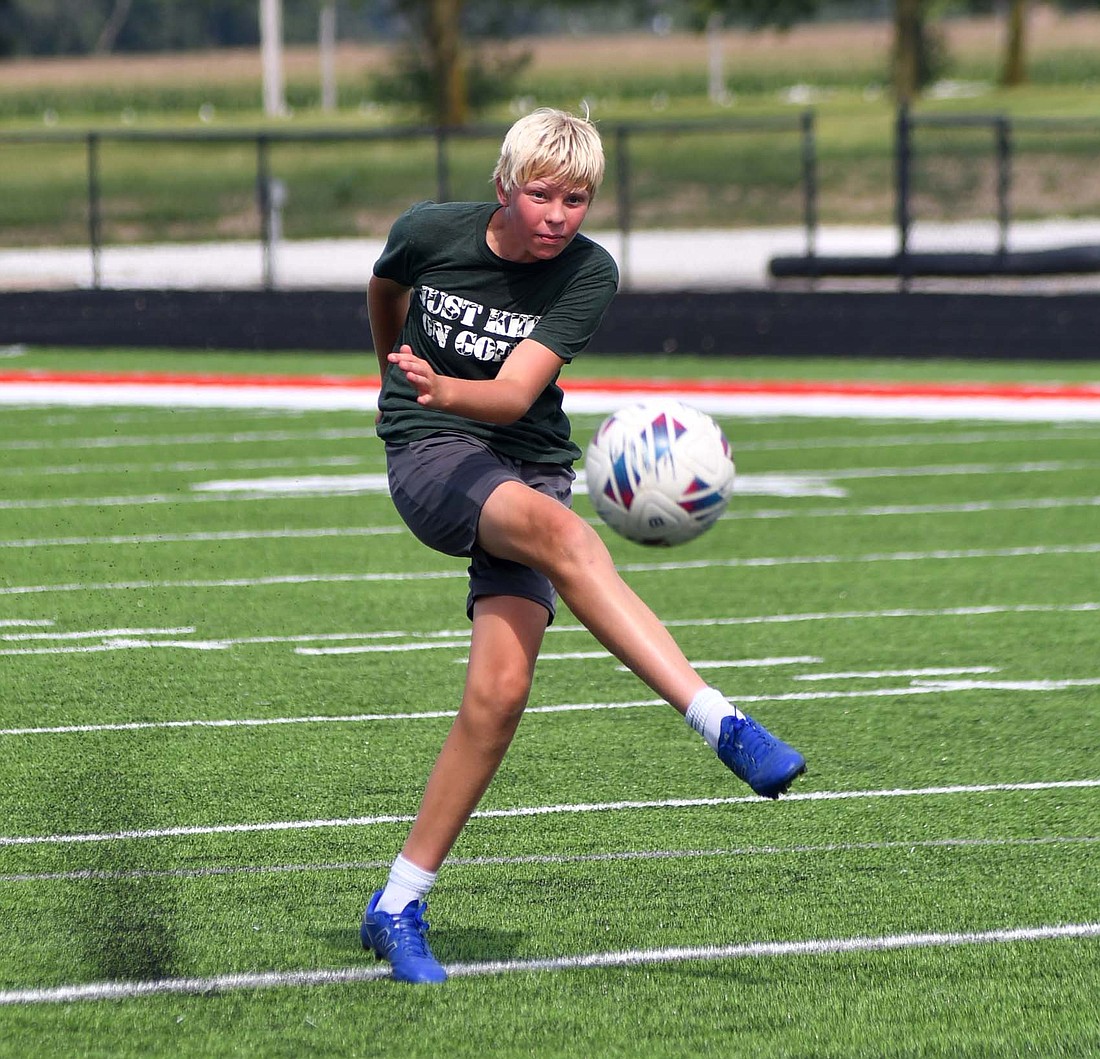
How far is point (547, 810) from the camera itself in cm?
603

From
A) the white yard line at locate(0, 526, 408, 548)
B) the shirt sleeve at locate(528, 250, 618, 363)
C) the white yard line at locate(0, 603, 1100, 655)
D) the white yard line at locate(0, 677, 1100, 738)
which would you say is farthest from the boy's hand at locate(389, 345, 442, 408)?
the white yard line at locate(0, 526, 408, 548)

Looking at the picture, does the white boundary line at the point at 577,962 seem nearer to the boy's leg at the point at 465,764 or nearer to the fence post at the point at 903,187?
the boy's leg at the point at 465,764

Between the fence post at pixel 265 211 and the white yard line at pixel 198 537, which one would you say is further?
the fence post at pixel 265 211

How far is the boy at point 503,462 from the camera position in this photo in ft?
14.8

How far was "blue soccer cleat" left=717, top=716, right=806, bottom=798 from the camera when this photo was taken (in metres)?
4.32

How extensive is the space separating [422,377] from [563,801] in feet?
7.01

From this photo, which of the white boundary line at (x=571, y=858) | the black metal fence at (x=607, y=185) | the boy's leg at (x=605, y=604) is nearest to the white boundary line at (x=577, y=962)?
the boy's leg at (x=605, y=604)

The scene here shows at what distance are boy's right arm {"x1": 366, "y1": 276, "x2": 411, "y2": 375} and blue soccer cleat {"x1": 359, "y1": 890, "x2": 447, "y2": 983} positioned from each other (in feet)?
4.54

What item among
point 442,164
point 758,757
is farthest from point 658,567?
point 442,164

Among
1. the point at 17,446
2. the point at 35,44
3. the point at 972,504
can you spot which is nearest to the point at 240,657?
A: the point at 972,504

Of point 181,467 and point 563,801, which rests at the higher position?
point 563,801

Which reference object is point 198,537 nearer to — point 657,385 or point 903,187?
point 657,385

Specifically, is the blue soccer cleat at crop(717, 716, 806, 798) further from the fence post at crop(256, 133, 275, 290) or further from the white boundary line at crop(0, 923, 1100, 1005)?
the fence post at crop(256, 133, 275, 290)

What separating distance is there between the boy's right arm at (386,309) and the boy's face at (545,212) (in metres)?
0.51
